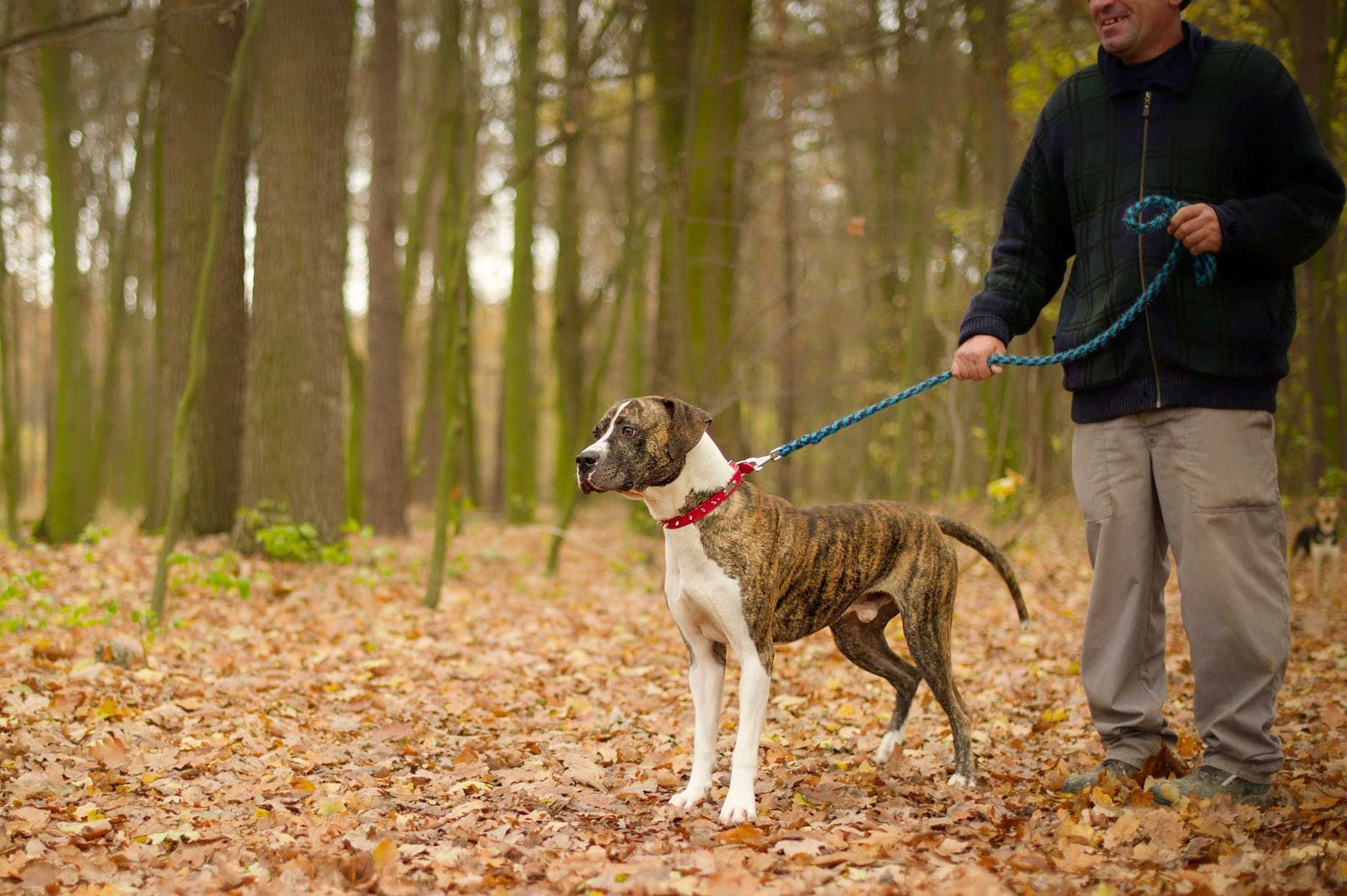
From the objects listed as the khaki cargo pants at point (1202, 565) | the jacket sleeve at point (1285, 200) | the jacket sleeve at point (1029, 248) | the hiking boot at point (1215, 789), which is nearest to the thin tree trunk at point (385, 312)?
the jacket sleeve at point (1029, 248)

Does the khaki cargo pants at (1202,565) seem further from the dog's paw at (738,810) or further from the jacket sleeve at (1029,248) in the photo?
the dog's paw at (738,810)

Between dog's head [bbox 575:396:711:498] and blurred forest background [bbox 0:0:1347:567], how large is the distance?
114 inches

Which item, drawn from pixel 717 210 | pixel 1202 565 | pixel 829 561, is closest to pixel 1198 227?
pixel 1202 565

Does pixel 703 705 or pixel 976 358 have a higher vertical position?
pixel 976 358

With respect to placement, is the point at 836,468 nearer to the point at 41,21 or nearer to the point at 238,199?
the point at 238,199

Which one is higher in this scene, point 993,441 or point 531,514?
point 993,441

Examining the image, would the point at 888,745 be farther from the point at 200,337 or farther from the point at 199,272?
the point at 199,272

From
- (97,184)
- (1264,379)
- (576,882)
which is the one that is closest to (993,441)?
(1264,379)

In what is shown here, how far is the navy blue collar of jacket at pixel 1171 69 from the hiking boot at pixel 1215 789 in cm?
252

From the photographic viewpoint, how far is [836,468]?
2459 cm

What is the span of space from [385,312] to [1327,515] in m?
11.0

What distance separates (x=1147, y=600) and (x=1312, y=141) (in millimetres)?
1776

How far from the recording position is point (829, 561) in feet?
14.0

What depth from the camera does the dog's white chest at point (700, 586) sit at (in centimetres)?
390
